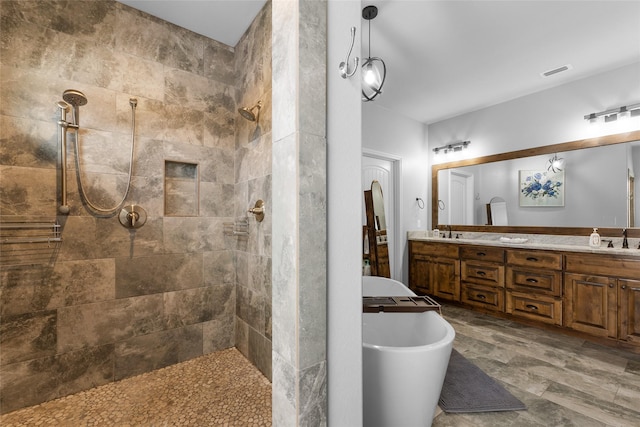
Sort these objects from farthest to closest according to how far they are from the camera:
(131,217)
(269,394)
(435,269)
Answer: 1. (435,269)
2. (131,217)
3. (269,394)

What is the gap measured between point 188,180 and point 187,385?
5.09ft

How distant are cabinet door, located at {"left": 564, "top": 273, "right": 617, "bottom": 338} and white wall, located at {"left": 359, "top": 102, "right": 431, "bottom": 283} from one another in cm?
183

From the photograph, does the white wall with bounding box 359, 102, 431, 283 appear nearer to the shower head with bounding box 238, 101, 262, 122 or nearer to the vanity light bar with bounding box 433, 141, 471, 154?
the vanity light bar with bounding box 433, 141, 471, 154

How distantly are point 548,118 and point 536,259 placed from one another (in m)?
1.70

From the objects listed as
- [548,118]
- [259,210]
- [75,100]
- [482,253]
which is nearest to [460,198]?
[482,253]

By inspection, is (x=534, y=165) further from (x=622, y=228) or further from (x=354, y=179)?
(x=354, y=179)

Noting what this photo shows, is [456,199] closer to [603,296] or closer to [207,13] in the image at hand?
[603,296]

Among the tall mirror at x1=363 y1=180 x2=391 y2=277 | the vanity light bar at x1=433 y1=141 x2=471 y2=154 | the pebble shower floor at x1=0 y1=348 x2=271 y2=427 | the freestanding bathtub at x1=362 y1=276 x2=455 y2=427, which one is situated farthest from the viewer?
the vanity light bar at x1=433 y1=141 x2=471 y2=154

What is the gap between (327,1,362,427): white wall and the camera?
3.05 feet

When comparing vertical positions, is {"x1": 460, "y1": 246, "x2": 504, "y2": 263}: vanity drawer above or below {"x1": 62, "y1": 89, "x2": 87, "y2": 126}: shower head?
below

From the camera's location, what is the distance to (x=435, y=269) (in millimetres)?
3746

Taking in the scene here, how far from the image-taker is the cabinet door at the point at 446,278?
11.6 feet

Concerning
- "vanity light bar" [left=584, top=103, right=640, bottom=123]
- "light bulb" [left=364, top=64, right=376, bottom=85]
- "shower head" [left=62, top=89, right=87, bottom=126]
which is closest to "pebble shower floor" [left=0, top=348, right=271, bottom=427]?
"shower head" [left=62, top=89, right=87, bottom=126]

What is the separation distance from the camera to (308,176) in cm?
85
